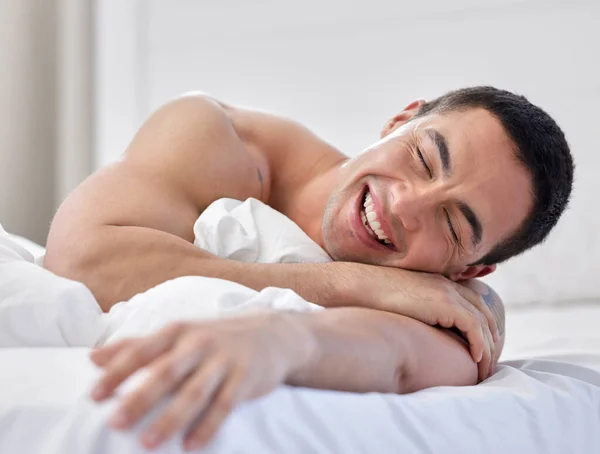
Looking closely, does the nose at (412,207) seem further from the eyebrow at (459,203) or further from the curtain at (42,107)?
the curtain at (42,107)

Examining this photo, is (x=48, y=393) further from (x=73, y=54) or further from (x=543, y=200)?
(x=73, y=54)

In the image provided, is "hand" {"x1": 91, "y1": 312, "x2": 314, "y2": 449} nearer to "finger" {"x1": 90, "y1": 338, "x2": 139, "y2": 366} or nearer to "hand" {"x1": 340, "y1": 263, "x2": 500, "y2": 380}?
"finger" {"x1": 90, "y1": 338, "x2": 139, "y2": 366}

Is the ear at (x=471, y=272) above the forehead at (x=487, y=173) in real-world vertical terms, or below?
below

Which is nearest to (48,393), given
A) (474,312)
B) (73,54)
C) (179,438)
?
(179,438)

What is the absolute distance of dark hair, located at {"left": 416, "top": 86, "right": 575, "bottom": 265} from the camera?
1.56 m

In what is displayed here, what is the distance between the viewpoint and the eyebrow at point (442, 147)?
151 centimetres

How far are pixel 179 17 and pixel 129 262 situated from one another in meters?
2.36

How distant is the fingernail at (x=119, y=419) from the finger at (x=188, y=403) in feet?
0.07

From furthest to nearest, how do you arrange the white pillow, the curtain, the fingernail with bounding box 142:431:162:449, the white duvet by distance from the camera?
the curtain → the white pillow → the white duvet → the fingernail with bounding box 142:431:162:449

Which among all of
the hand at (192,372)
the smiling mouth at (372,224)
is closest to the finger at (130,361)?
the hand at (192,372)

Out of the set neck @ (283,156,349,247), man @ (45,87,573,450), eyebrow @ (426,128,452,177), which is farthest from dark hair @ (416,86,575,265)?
neck @ (283,156,349,247)

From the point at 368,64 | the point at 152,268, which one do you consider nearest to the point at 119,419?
the point at 152,268

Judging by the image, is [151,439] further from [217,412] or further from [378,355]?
[378,355]

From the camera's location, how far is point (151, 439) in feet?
1.96
